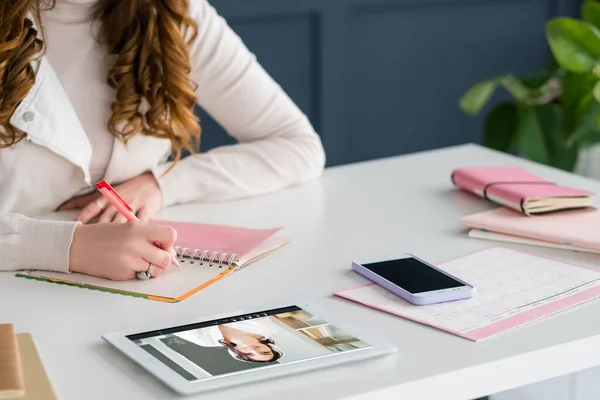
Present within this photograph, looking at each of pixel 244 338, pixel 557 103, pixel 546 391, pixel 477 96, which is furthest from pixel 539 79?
pixel 244 338

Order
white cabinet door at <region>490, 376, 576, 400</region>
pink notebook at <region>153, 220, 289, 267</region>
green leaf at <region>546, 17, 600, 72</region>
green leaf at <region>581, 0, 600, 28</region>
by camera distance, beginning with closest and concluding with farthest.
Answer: pink notebook at <region>153, 220, 289, 267</region> → white cabinet door at <region>490, 376, 576, 400</region> → green leaf at <region>546, 17, 600, 72</region> → green leaf at <region>581, 0, 600, 28</region>

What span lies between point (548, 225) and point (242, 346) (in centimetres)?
61

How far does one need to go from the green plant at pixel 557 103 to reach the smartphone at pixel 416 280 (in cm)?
147

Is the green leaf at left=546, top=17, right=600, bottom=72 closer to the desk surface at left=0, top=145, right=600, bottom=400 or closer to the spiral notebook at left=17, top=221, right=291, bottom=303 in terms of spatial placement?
the desk surface at left=0, top=145, right=600, bottom=400

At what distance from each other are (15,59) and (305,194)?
0.55m

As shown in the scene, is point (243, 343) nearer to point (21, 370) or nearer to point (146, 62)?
point (21, 370)

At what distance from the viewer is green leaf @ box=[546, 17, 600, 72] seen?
99.7 inches

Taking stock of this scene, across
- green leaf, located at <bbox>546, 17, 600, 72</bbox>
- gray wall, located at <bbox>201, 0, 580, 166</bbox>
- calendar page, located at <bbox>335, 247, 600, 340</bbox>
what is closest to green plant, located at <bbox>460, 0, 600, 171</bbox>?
green leaf, located at <bbox>546, 17, 600, 72</bbox>

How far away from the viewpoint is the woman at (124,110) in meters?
1.51

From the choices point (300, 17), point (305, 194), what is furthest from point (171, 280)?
point (300, 17)

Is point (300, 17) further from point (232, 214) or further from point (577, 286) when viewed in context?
point (577, 286)

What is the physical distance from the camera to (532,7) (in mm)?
3646

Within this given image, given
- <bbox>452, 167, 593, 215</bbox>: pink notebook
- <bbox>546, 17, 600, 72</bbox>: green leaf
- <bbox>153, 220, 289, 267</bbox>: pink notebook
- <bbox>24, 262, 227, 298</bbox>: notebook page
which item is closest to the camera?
<bbox>24, 262, 227, 298</bbox>: notebook page

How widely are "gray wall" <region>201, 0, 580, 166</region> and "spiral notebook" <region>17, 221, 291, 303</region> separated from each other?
1.69m
